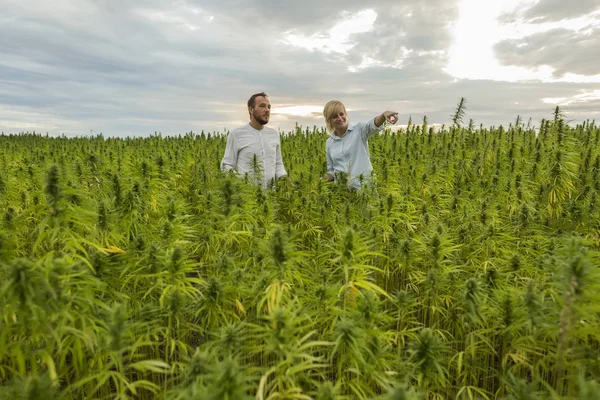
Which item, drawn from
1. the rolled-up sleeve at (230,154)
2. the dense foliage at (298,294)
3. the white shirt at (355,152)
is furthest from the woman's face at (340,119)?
the rolled-up sleeve at (230,154)

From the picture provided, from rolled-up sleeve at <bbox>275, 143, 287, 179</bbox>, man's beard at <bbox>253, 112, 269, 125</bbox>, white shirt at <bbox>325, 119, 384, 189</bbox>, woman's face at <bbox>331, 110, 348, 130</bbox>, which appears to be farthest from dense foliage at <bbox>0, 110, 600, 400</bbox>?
man's beard at <bbox>253, 112, 269, 125</bbox>

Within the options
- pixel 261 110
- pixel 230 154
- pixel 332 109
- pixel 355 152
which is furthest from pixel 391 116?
pixel 230 154

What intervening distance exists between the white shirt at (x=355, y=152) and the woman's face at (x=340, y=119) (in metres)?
0.11

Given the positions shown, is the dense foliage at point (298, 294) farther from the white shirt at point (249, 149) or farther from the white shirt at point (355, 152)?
the white shirt at point (249, 149)

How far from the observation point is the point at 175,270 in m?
2.46

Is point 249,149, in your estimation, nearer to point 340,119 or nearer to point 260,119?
point 260,119

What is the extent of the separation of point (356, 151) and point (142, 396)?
452 centimetres

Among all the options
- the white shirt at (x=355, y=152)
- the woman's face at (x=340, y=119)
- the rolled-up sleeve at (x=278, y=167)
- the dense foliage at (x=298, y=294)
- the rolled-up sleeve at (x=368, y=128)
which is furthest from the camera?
the rolled-up sleeve at (x=278, y=167)

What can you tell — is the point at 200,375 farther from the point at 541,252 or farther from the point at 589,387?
the point at 541,252

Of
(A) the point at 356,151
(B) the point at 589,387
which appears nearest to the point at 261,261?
(B) the point at 589,387

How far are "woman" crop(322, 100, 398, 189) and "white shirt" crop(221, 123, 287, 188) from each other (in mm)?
1048

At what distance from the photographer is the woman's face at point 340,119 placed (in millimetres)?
6109

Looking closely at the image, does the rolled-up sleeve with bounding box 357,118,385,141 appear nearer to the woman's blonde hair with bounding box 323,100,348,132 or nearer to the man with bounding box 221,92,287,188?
the woman's blonde hair with bounding box 323,100,348,132

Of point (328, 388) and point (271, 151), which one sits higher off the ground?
point (271, 151)
